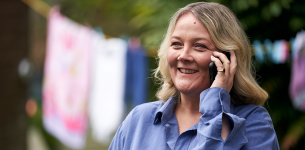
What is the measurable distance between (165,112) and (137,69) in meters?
2.15

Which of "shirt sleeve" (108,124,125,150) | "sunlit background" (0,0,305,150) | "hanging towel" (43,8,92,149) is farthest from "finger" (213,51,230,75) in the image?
"hanging towel" (43,8,92,149)

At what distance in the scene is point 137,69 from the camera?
3.70 metres

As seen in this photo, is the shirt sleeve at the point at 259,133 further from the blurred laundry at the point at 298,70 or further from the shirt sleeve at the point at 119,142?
the blurred laundry at the point at 298,70

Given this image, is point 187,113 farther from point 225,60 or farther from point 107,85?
point 107,85

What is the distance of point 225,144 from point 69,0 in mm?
7701

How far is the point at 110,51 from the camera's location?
12.4 feet

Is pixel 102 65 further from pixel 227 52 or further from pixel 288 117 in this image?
pixel 227 52

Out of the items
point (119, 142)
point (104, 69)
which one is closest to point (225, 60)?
point (119, 142)

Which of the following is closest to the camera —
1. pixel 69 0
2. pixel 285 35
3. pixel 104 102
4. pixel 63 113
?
pixel 285 35

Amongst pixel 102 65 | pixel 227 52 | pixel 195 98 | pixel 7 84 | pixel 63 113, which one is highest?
pixel 227 52

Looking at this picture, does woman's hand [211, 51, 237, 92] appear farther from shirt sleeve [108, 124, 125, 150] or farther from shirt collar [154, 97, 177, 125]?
shirt sleeve [108, 124, 125, 150]

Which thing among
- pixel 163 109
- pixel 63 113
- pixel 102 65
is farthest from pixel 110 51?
pixel 163 109

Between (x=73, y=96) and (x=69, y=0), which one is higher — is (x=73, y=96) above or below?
below

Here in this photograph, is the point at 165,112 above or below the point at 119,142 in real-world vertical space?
above
